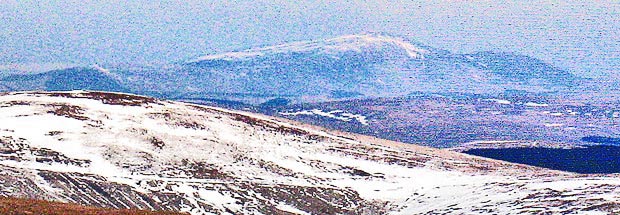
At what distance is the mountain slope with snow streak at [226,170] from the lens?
64500mm

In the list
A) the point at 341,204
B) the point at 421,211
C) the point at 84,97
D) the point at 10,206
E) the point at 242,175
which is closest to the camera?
the point at 10,206

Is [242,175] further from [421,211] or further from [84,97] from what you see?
[84,97]

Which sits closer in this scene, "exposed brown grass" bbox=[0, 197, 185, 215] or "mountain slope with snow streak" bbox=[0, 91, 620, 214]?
"exposed brown grass" bbox=[0, 197, 185, 215]

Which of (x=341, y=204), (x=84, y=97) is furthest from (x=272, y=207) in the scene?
(x=84, y=97)

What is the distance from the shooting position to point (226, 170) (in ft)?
253

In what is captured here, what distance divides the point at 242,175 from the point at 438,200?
18651mm

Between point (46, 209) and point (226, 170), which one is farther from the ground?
point (46, 209)

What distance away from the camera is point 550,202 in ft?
200

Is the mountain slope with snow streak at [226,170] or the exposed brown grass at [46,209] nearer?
the exposed brown grass at [46,209]

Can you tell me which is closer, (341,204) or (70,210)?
(70,210)

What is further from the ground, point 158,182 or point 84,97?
point 84,97

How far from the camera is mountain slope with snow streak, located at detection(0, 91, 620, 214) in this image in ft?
212

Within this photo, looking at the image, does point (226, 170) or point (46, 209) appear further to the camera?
point (226, 170)

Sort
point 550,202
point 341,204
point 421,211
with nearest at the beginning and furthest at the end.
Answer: point 550,202
point 421,211
point 341,204
